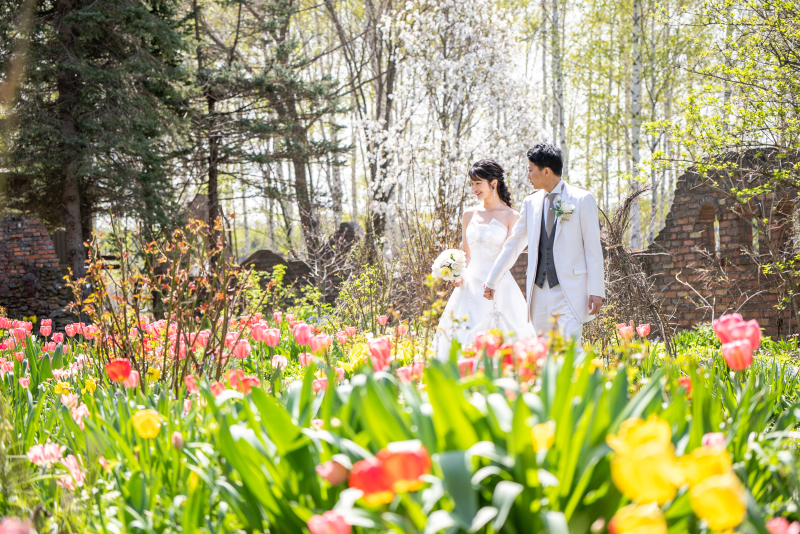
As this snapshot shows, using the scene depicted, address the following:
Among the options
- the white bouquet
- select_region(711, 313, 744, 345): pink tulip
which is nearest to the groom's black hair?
the white bouquet

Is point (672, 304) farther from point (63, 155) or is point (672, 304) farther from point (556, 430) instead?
point (63, 155)

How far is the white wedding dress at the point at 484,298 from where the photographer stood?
15.8 feet

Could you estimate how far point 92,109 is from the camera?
37.8 ft

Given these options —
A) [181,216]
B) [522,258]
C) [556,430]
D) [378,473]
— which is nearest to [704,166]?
[522,258]

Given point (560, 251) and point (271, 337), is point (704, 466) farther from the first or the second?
point (560, 251)

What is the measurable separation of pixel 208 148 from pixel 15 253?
498cm

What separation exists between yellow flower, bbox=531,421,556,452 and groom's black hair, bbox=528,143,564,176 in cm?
285

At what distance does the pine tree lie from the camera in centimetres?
1116

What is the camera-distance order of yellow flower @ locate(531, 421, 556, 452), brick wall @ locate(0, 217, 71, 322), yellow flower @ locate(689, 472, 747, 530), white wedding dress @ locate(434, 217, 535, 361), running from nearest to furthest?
yellow flower @ locate(689, 472, 747, 530) < yellow flower @ locate(531, 421, 556, 452) < white wedding dress @ locate(434, 217, 535, 361) < brick wall @ locate(0, 217, 71, 322)

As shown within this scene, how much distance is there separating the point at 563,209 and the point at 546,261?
0.36 metres

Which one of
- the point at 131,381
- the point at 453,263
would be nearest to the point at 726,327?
the point at 131,381

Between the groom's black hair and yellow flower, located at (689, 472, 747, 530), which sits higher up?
the groom's black hair

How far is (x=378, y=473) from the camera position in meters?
1.06

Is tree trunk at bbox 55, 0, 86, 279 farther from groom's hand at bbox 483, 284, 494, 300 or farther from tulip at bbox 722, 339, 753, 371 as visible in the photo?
tulip at bbox 722, 339, 753, 371
